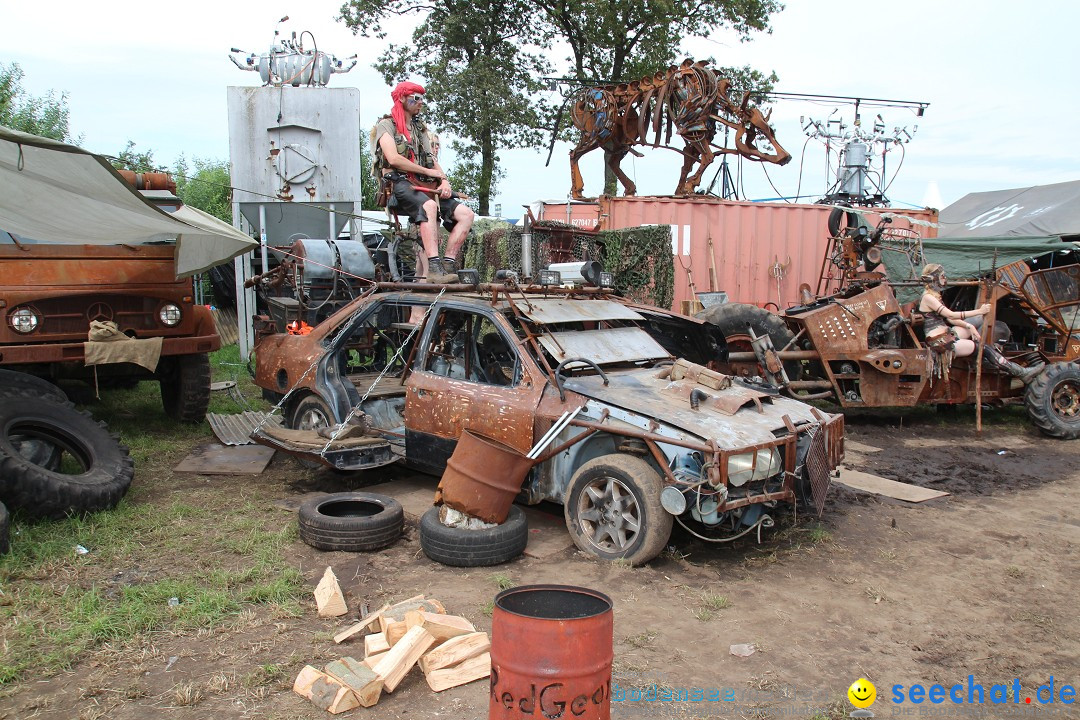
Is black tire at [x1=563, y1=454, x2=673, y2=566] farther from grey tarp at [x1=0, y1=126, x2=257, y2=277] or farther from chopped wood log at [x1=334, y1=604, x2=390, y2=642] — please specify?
grey tarp at [x1=0, y1=126, x2=257, y2=277]

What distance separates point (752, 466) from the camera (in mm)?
4660

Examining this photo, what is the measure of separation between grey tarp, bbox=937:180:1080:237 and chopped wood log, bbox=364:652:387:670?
13974 millimetres

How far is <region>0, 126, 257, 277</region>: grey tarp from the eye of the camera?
21.1ft

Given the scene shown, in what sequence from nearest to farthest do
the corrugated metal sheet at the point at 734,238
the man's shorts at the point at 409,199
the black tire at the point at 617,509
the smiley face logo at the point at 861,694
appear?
1. the smiley face logo at the point at 861,694
2. the black tire at the point at 617,509
3. the man's shorts at the point at 409,199
4. the corrugated metal sheet at the point at 734,238

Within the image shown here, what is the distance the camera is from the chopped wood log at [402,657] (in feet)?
11.0

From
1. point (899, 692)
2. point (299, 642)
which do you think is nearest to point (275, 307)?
point (299, 642)

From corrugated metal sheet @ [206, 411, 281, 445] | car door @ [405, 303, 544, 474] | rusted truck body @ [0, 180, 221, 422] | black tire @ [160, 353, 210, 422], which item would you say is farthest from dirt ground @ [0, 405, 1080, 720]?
black tire @ [160, 353, 210, 422]

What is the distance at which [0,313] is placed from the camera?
22.0 feet

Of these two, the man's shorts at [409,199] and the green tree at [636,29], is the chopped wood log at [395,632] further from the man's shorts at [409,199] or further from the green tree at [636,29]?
the green tree at [636,29]

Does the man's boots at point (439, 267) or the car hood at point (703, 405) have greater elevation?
the man's boots at point (439, 267)

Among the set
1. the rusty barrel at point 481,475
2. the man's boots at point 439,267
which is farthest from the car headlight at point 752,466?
the man's boots at point 439,267

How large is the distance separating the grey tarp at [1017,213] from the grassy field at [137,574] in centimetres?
1375

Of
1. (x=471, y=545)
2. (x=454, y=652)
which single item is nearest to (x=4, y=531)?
(x=471, y=545)

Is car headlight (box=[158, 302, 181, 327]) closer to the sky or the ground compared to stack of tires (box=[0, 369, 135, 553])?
closer to the sky
